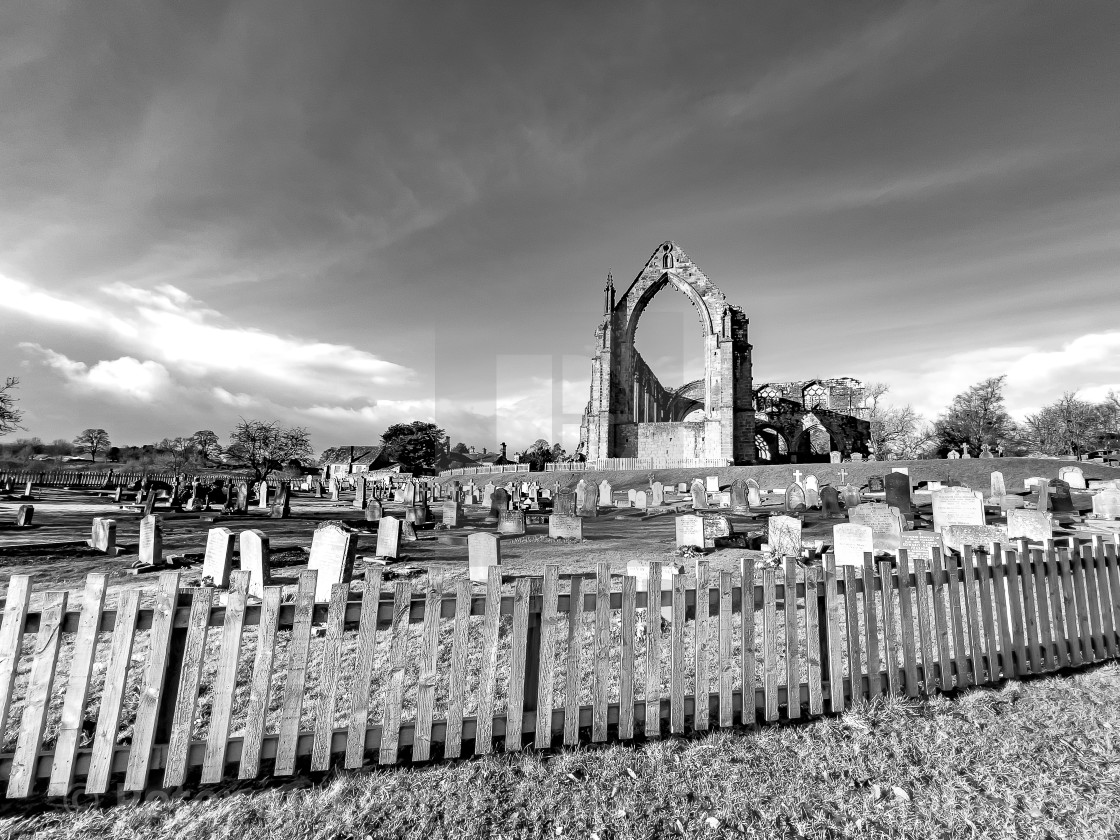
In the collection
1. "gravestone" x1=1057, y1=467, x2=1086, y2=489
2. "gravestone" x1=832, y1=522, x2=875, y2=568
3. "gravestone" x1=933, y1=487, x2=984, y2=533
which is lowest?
"gravestone" x1=832, y1=522, x2=875, y2=568

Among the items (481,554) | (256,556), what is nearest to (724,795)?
(481,554)

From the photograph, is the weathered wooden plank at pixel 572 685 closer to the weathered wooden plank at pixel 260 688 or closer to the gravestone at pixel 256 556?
the weathered wooden plank at pixel 260 688

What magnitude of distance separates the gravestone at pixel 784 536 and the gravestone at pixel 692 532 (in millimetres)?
1374

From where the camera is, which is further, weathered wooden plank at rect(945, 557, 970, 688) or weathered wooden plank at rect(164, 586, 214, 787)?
weathered wooden plank at rect(945, 557, 970, 688)

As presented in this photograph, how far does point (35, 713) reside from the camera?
258 centimetres

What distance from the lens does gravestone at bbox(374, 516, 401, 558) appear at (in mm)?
9078

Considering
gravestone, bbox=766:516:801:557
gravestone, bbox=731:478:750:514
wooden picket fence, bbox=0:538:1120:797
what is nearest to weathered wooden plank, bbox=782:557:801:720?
wooden picket fence, bbox=0:538:1120:797

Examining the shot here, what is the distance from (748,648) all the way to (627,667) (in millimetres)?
823

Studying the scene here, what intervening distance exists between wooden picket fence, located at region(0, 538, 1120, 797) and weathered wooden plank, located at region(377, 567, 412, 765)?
0.01m

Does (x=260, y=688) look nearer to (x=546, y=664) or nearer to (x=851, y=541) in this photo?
(x=546, y=664)

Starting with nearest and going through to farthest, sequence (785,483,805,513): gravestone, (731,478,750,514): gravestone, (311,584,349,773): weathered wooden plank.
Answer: (311,584,349,773): weathered wooden plank → (731,478,750,514): gravestone → (785,483,805,513): gravestone

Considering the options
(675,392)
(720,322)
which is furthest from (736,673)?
(675,392)

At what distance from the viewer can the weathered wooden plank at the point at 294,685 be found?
2.74 meters

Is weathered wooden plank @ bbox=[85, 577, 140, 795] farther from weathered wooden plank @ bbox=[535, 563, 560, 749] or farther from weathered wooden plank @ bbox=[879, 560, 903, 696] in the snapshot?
weathered wooden plank @ bbox=[879, 560, 903, 696]
